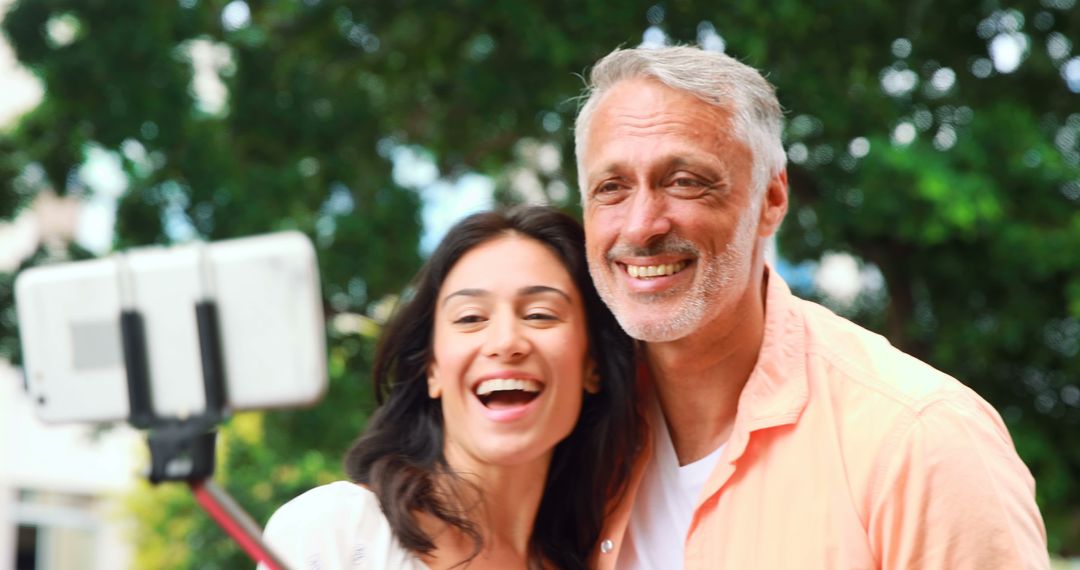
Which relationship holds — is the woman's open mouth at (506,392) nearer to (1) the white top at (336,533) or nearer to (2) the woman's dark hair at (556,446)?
(2) the woman's dark hair at (556,446)

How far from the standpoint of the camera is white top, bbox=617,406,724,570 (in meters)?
3.79

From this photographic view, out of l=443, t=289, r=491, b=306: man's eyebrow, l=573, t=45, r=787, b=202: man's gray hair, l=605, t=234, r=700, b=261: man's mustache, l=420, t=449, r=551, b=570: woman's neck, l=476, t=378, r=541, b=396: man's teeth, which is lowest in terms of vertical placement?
l=420, t=449, r=551, b=570: woman's neck

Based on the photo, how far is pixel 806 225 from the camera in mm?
9758

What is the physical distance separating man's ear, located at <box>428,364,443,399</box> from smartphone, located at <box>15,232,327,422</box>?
5.90ft

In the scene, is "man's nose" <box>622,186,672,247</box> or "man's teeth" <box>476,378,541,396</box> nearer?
"man's nose" <box>622,186,672,247</box>

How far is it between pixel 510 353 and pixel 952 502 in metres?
1.14

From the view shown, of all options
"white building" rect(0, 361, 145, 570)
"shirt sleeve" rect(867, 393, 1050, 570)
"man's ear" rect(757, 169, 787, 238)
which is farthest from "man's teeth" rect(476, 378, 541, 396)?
"white building" rect(0, 361, 145, 570)

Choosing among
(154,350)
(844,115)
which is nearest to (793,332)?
(154,350)

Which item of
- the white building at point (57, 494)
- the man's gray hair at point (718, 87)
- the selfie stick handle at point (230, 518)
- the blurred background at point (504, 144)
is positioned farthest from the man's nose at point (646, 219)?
the white building at point (57, 494)

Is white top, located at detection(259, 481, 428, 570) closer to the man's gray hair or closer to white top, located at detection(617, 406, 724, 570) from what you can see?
white top, located at detection(617, 406, 724, 570)

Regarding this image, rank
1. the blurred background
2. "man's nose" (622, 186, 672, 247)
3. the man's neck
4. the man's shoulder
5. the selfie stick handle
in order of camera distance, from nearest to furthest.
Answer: the selfie stick handle < the man's shoulder < "man's nose" (622, 186, 672, 247) < the man's neck < the blurred background

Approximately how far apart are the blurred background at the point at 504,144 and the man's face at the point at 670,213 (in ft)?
12.8

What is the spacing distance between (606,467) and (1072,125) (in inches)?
207

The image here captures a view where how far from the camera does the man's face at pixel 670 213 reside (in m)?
3.61
